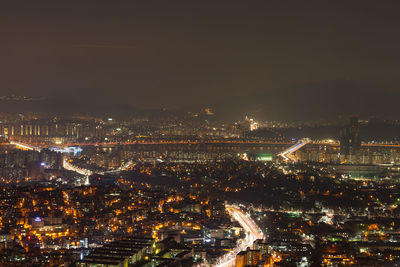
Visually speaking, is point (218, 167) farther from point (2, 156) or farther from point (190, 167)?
point (2, 156)

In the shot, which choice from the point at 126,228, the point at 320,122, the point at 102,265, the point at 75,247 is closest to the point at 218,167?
the point at 126,228

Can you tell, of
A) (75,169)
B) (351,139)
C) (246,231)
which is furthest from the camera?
(351,139)

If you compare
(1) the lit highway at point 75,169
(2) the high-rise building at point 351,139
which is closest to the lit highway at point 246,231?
(1) the lit highway at point 75,169

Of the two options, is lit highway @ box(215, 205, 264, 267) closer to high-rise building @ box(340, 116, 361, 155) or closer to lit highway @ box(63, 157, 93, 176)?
lit highway @ box(63, 157, 93, 176)

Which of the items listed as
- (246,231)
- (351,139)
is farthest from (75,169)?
(246,231)

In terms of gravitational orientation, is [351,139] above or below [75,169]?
above

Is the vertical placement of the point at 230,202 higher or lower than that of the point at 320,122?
lower

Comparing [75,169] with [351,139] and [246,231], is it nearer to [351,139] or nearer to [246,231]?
[351,139]

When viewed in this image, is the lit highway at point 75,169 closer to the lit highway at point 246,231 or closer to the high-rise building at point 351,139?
the lit highway at point 246,231

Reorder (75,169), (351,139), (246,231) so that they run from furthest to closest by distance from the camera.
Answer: (351,139) → (75,169) → (246,231)
